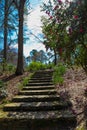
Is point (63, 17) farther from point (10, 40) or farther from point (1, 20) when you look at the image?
point (10, 40)

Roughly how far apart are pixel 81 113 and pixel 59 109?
77 centimetres

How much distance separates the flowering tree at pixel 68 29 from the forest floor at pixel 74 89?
92 centimetres

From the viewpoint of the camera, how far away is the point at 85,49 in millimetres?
6969

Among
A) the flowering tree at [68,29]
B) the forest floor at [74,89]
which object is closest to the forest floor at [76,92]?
the forest floor at [74,89]

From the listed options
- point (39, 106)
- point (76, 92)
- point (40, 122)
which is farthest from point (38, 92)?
point (40, 122)

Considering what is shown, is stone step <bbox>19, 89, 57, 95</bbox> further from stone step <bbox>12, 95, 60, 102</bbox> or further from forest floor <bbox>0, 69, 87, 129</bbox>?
stone step <bbox>12, 95, 60, 102</bbox>

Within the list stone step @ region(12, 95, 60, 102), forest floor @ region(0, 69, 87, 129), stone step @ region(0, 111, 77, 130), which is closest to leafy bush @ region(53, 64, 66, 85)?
forest floor @ region(0, 69, 87, 129)

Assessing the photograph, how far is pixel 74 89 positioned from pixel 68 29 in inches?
85.7

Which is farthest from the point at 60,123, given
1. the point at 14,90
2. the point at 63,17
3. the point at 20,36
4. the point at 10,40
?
the point at 10,40

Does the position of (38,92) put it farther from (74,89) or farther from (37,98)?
(74,89)

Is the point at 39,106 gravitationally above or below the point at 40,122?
above

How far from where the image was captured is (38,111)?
6590 millimetres

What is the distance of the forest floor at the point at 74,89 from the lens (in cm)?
627

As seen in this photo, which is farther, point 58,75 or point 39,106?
point 58,75
